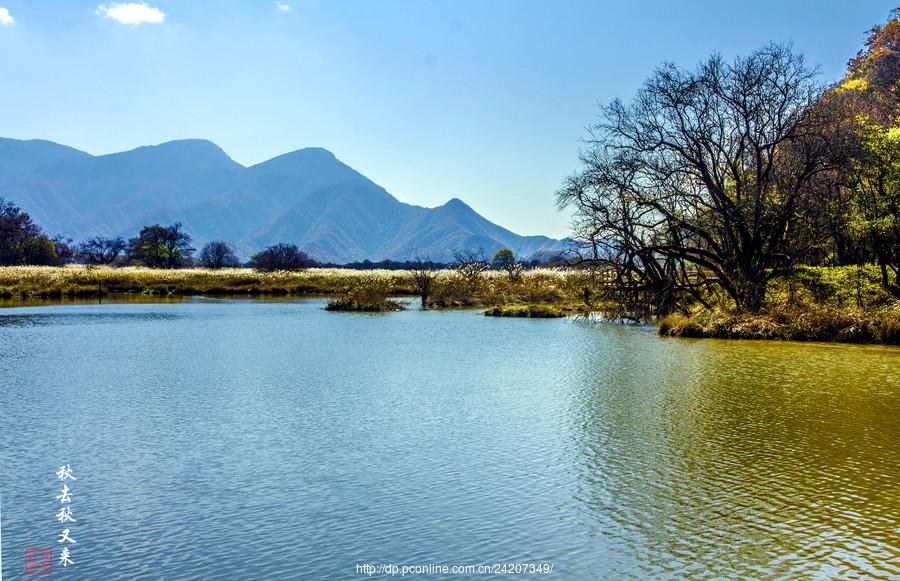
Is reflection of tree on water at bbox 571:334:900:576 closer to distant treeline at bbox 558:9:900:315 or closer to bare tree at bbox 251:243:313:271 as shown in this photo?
distant treeline at bbox 558:9:900:315

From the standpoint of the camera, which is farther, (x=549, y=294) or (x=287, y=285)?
(x=287, y=285)

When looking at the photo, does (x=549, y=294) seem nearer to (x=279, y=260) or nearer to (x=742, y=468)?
(x=742, y=468)

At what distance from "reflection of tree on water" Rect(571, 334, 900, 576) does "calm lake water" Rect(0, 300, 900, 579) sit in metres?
0.04

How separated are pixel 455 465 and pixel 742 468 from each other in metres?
3.79

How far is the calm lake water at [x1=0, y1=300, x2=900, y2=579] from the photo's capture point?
6555 mm

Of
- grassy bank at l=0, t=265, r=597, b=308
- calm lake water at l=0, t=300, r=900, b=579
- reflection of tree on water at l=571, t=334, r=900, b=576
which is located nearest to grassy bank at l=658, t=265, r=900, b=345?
calm lake water at l=0, t=300, r=900, b=579

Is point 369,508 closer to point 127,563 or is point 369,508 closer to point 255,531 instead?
point 255,531

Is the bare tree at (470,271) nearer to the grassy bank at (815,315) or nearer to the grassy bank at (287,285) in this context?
the grassy bank at (287,285)

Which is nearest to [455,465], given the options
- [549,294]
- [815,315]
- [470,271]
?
[815,315]

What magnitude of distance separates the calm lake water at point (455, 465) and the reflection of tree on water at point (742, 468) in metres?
0.04

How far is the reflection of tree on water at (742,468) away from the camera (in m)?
6.59

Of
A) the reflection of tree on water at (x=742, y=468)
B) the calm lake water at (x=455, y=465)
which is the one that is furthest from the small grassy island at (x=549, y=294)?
the reflection of tree on water at (x=742, y=468)

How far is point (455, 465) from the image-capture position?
367 inches

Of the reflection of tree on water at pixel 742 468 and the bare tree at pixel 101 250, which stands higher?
the bare tree at pixel 101 250
